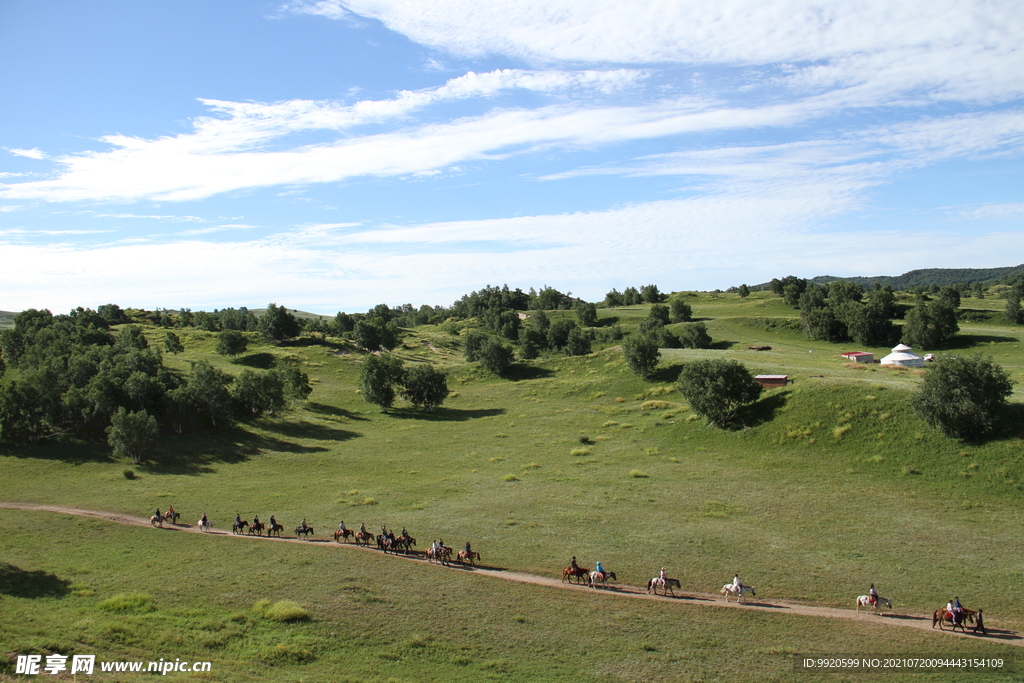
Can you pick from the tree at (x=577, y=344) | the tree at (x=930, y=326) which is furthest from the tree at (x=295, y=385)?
the tree at (x=930, y=326)

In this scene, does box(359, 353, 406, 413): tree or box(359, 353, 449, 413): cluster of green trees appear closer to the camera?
box(359, 353, 406, 413): tree

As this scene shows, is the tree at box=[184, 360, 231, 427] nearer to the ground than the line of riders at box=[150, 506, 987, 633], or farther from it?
farther from it

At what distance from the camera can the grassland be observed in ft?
85.6

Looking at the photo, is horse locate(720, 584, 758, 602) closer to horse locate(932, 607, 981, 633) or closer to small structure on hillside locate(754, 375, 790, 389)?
horse locate(932, 607, 981, 633)

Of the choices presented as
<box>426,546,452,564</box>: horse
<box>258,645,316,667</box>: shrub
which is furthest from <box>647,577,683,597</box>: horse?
<box>258,645,316,667</box>: shrub

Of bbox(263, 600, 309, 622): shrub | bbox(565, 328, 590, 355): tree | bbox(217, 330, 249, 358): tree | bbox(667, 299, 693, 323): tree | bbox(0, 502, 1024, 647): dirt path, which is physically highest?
bbox(667, 299, 693, 323): tree

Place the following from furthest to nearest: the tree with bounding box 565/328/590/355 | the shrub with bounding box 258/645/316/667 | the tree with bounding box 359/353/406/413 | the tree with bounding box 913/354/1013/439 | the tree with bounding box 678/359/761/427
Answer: the tree with bounding box 565/328/590/355
the tree with bounding box 359/353/406/413
the tree with bounding box 678/359/761/427
the tree with bounding box 913/354/1013/439
the shrub with bounding box 258/645/316/667

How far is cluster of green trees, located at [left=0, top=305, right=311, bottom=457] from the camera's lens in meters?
68.4

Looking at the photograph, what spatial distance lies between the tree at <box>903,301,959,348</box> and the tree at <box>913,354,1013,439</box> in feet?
217

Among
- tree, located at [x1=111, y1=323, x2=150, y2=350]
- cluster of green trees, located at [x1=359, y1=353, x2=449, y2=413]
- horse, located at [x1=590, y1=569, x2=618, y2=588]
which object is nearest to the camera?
horse, located at [x1=590, y1=569, x2=618, y2=588]

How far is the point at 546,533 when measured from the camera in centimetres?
4303

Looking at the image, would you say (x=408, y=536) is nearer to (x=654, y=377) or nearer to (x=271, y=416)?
(x=271, y=416)

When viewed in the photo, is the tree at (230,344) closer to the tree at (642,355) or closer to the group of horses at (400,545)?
the tree at (642,355)

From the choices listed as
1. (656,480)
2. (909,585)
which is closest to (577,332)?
(656,480)
